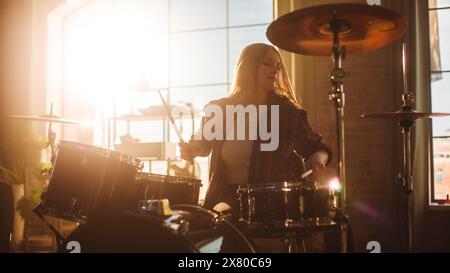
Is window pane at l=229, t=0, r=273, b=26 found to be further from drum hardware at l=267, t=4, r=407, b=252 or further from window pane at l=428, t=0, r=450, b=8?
drum hardware at l=267, t=4, r=407, b=252

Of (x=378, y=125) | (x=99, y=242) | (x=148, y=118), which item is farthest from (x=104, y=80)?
(x=99, y=242)

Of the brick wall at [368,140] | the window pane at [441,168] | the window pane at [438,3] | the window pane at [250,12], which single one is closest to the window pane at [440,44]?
the window pane at [438,3]

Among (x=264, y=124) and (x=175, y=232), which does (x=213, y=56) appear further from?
Answer: (x=175, y=232)

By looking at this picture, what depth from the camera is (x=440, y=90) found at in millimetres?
3527

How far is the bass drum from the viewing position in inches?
56.7

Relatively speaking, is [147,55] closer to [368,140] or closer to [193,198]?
[368,140]

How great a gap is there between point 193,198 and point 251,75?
0.74 meters

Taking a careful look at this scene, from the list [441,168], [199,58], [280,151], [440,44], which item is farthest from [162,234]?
[199,58]

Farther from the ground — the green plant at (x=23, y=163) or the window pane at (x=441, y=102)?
the window pane at (x=441, y=102)

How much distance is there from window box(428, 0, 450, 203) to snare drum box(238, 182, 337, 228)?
6.69ft

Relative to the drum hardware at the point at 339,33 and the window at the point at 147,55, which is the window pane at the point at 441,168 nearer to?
the drum hardware at the point at 339,33

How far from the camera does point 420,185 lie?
10.7 ft

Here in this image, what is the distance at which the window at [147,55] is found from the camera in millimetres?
4727
